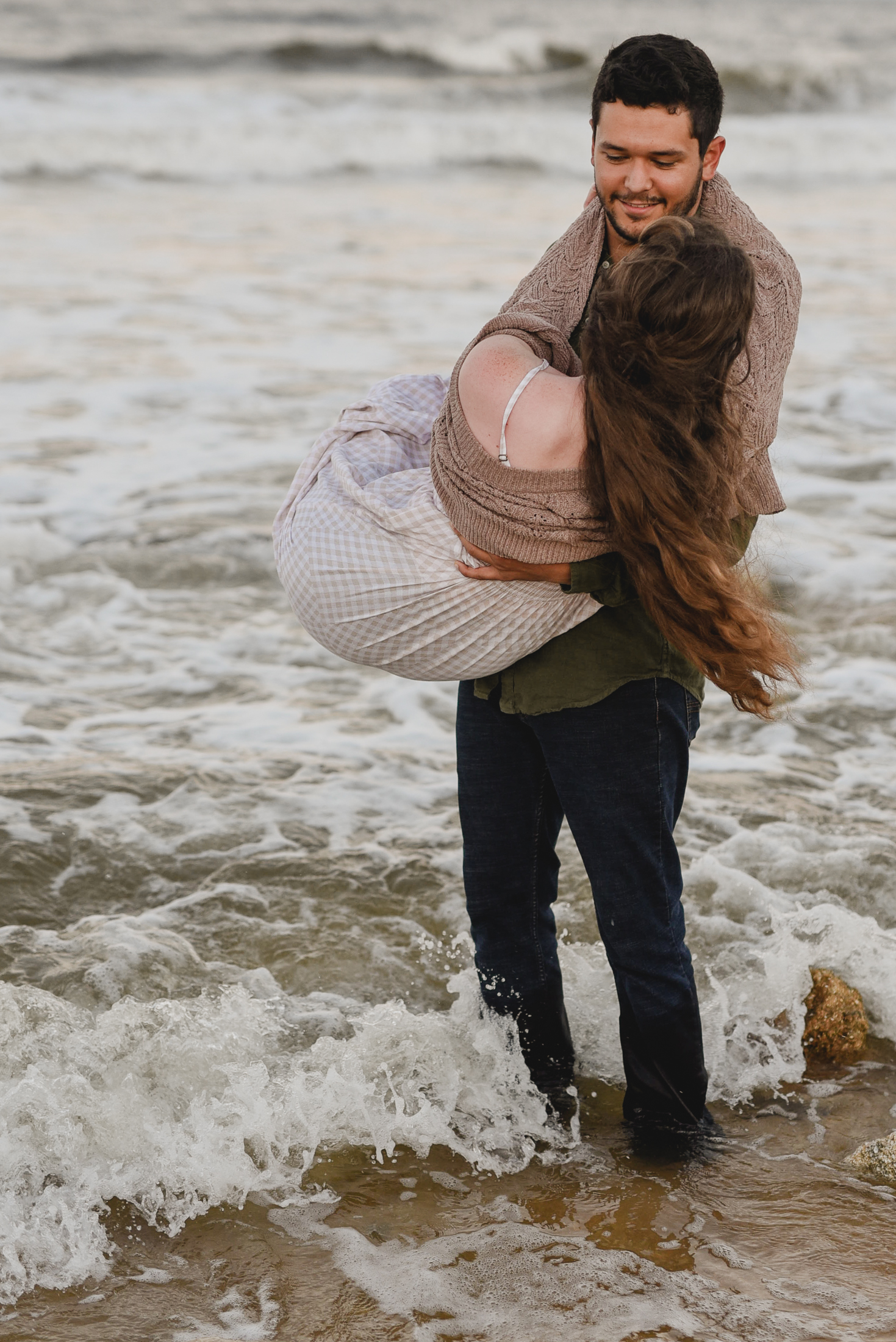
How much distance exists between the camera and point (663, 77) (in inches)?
87.9

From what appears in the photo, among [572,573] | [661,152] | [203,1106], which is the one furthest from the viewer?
[203,1106]

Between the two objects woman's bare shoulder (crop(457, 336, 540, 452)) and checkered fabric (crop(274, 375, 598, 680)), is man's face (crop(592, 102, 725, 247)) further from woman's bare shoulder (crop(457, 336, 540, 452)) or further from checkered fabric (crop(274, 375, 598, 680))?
checkered fabric (crop(274, 375, 598, 680))

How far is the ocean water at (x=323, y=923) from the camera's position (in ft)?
7.88

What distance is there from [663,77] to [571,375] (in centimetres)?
52

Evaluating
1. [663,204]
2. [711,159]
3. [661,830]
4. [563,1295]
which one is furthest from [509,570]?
[563,1295]

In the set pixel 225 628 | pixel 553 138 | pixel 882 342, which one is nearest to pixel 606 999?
pixel 225 628

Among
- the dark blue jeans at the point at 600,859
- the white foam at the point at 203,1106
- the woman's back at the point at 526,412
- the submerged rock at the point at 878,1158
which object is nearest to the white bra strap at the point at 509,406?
the woman's back at the point at 526,412

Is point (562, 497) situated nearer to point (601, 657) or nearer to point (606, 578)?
point (606, 578)

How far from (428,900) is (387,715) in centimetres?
122

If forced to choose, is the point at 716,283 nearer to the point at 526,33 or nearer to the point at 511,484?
the point at 511,484

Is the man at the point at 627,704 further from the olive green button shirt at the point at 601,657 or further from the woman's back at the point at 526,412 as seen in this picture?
the woman's back at the point at 526,412

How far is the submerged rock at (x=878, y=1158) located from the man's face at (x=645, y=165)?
1825 mm

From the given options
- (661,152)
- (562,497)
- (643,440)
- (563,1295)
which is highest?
(661,152)

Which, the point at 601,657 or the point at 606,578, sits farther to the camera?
the point at 601,657
